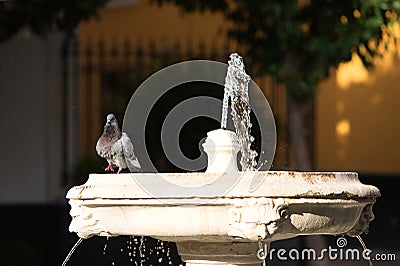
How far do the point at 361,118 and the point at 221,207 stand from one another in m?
6.71

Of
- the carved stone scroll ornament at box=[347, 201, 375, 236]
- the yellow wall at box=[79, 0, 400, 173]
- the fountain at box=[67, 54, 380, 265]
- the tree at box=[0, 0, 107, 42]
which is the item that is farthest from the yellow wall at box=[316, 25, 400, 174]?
the fountain at box=[67, 54, 380, 265]

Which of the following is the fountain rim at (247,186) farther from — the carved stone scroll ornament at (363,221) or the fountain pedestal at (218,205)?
the carved stone scroll ornament at (363,221)

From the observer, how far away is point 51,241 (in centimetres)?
1098

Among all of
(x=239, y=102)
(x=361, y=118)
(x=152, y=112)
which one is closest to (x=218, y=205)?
(x=239, y=102)

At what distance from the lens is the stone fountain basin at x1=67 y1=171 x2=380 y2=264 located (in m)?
4.85

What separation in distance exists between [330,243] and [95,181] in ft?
17.8

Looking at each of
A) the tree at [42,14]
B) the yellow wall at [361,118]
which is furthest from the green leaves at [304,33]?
the yellow wall at [361,118]

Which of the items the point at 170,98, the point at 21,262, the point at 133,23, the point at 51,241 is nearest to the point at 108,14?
the point at 133,23

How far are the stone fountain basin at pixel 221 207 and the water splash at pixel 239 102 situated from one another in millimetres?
968

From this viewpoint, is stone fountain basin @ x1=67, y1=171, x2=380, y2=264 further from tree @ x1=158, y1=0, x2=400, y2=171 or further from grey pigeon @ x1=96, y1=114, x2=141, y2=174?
tree @ x1=158, y1=0, x2=400, y2=171

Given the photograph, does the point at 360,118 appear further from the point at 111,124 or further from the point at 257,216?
the point at 257,216

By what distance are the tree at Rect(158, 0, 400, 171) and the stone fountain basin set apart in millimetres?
3197

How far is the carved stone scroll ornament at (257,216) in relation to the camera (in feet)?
15.8

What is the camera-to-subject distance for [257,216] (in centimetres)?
483
